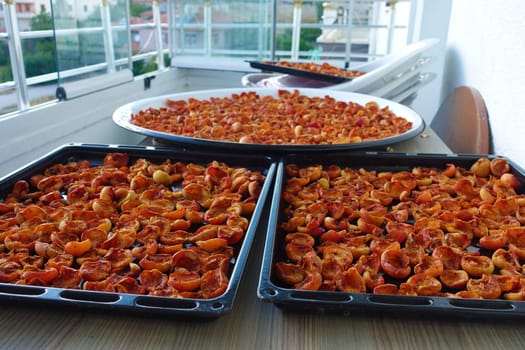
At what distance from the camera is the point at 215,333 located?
0.61 m

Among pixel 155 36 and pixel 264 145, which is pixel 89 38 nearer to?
pixel 155 36

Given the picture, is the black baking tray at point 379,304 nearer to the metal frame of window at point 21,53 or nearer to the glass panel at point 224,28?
the metal frame of window at point 21,53

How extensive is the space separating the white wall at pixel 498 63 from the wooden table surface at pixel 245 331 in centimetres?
107

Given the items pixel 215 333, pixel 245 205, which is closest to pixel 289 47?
pixel 245 205

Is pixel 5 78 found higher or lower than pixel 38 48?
lower

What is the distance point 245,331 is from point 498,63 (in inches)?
66.3

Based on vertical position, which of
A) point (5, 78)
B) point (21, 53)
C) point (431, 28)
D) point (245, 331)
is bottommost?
point (245, 331)

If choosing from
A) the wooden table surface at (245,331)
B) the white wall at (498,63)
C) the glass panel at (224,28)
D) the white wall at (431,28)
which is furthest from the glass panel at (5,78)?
the white wall at (431,28)

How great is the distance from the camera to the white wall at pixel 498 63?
159 centimetres

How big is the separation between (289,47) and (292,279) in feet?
13.6

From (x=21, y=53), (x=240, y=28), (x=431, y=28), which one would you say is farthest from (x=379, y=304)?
(x=240, y=28)

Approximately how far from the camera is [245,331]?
0.62 meters

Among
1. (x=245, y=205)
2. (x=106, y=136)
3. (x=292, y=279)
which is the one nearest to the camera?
(x=292, y=279)

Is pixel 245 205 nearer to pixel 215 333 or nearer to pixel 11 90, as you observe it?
pixel 215 333
